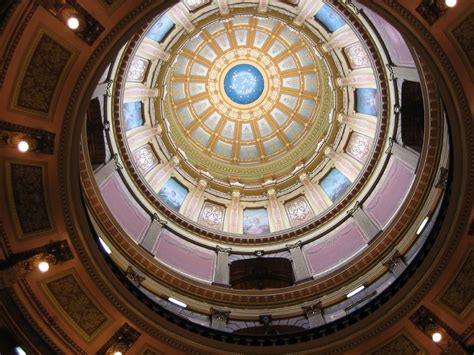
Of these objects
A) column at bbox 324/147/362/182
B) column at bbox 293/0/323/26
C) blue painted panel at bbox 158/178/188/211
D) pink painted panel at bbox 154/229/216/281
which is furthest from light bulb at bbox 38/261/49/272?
column at bbox 293/0/323/26

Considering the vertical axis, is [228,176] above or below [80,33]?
above

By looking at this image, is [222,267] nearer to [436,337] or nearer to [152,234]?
[152,234]

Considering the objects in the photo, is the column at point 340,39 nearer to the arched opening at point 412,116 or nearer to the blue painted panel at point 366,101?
the blue painted panel at point 366,101

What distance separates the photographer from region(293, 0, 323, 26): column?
2358 centimetres

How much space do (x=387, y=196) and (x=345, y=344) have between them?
8671 mm

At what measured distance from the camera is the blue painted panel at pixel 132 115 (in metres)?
24.7

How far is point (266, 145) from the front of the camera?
3459 cm

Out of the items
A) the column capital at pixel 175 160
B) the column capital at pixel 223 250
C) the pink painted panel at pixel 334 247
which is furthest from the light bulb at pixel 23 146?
the column capital at pixel 175 160

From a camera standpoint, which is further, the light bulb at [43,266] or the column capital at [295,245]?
the column capital at [295,245]

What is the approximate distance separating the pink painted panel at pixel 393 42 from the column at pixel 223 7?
368 inches

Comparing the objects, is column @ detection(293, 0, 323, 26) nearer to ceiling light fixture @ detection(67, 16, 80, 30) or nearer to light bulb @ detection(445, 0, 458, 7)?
light bulb @ detection(445, 0, 458, 7)

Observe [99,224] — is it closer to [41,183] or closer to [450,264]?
[41,183]

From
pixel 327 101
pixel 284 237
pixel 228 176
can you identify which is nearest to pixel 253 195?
pixel 228 176

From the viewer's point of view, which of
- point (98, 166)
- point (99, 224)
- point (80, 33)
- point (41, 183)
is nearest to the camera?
point (80, 33)
